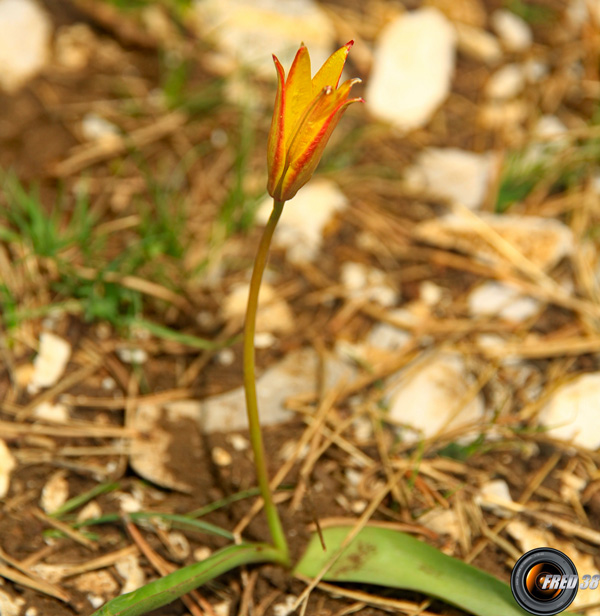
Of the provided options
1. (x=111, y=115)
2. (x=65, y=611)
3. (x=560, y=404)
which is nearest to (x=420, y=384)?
(x=560, y=404)

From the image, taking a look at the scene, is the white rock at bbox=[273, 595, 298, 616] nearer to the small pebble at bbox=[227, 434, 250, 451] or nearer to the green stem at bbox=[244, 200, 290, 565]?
the green stem at bbox=[244, 200, 290, 565]

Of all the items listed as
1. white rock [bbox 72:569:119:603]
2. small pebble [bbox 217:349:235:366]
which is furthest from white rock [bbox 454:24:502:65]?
white rock [bbox 72:569:119:603]

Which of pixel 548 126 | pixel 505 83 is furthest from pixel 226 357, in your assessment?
pixel 505 83

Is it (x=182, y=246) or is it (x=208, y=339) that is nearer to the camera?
(x=208, y=339)

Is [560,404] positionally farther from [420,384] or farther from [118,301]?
[118,301]

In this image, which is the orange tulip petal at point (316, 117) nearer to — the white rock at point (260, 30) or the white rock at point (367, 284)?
the white rock at point (367, 284)

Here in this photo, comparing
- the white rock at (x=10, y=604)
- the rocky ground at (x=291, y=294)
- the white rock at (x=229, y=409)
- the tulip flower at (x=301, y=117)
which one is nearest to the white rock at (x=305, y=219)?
the rocky ground at (x=291, y=294)

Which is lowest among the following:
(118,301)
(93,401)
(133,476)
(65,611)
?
(65,611)
